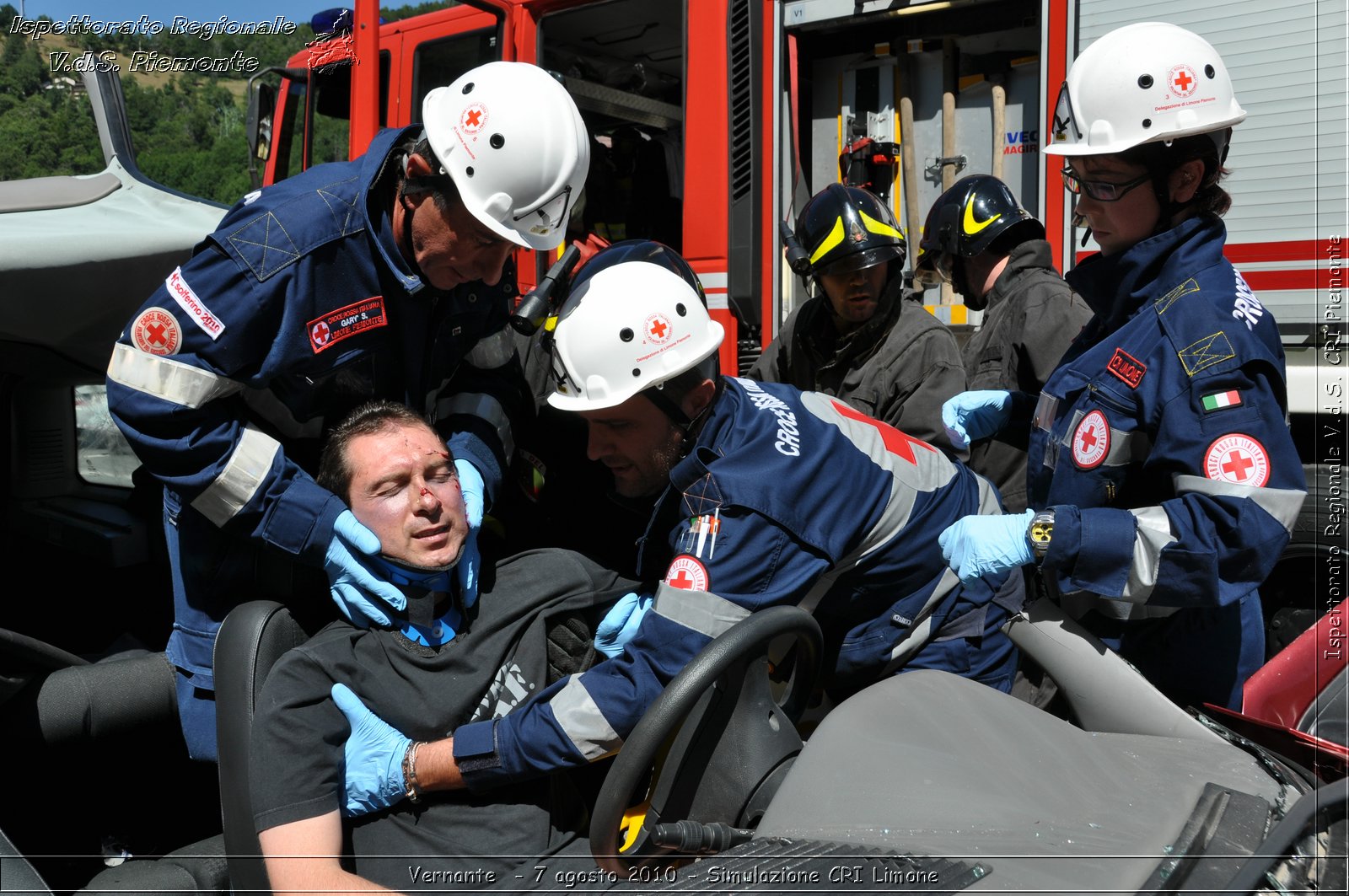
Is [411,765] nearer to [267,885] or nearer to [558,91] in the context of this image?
[267,885]

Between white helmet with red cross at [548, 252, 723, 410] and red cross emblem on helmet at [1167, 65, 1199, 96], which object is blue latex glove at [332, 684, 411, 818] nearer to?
white helmet with red cross at [548, 252, 723, 410]

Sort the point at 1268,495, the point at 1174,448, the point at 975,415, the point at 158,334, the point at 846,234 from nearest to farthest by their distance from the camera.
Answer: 1. the point at 1268,495
2. the point at 1174,448
3. the point at 158,334
4. the point at 975,415
5. the point at 846,234

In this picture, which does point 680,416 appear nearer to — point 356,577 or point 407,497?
point 407,497

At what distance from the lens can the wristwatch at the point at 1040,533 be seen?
199 cm

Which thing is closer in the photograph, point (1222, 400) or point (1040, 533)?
point (1222, 400)

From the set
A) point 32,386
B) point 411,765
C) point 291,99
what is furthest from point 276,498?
point 291,99

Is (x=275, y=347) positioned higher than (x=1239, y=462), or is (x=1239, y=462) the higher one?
(x=275, y=347)

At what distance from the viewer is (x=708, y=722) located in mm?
1855

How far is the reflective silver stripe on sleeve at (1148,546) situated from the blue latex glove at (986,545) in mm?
196

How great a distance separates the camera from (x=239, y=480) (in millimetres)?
2287

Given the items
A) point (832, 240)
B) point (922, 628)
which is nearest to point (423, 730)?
point (922, 628)

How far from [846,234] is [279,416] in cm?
206

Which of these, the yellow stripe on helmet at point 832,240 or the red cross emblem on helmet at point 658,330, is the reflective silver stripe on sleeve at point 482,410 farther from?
the yellow stripe on helmet at point 832,240

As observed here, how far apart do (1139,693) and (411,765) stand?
1.45 meters
